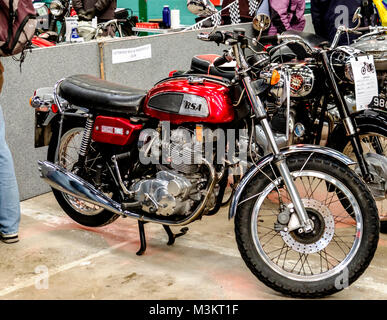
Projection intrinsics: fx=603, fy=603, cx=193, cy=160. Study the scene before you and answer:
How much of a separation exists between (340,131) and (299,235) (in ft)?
3.40

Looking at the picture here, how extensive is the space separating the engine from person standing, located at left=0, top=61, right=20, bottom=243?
2.94 ft

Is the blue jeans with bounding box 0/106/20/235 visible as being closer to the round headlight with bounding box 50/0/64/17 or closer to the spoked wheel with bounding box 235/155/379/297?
the spoked wheel with bounding box 235/155/379/297

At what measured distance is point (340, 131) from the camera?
364cm

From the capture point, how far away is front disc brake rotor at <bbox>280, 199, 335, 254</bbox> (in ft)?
9.27

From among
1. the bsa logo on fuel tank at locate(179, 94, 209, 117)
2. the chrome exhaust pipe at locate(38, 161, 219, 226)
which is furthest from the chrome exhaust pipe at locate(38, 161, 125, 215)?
the bsa logo on fuel tank at locate(179, 94, 209, 117)

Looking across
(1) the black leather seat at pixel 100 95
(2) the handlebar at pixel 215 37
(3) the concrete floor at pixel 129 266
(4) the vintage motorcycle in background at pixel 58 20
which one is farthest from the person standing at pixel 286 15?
(2) the handlebar at pixel 215 37

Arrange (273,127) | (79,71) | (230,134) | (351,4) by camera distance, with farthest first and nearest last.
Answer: (351,4) < (79,71) < (273,127) < (230,134)

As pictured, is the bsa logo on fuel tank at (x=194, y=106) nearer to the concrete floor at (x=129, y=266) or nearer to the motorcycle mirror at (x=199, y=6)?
the motorcycle mirror at (x=199, y=6)

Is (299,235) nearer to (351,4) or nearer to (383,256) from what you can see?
(383,256)

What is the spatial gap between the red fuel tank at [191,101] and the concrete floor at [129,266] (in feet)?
2.65

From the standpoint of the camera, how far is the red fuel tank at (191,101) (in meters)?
2.96

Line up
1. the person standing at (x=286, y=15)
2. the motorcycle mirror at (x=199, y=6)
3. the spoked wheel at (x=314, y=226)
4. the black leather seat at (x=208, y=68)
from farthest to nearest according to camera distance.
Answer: the person standing at (x=286, y=15) < the black leather seat at (x=208, y=68) < the motorcycle mirror at (x=199, y=6) < the spoked wheel at (x=314, y=226)

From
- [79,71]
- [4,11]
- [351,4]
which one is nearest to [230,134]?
[4,11]

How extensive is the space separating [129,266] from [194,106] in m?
0.96
